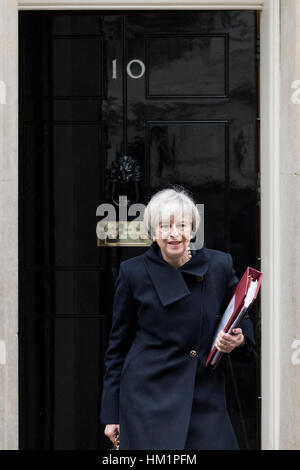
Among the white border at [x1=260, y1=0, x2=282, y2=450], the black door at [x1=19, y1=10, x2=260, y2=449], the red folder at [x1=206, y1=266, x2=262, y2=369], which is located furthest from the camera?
the black door at [x1=19, y1=10, x2=260, y2=449]

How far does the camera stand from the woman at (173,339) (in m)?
3.28

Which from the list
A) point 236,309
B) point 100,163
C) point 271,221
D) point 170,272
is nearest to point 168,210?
point 170,272

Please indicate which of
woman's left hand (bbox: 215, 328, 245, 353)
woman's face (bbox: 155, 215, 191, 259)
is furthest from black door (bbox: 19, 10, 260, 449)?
woman's left hand (bbox: 215, 328, 245, 353)

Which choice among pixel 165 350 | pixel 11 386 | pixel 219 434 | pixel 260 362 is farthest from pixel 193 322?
pixel 260 362

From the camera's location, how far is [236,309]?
10.0ft

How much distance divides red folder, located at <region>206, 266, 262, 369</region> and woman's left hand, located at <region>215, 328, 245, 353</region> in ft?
0.07

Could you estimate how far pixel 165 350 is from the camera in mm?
3324

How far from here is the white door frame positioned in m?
4.23

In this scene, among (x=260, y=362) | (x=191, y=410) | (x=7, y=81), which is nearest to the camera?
(x=191, y=410)

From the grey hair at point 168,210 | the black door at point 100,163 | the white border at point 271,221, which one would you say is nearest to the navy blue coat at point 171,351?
the grey hair at point 168,210

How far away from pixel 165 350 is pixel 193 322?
0.16 m

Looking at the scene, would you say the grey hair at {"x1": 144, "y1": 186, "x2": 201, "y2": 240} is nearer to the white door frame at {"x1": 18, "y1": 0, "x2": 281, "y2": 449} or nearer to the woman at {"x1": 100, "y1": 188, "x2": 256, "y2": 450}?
the woman at {"x1": 100, "y1": 188, "x2": 256, "y2": 450}

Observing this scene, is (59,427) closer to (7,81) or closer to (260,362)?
(260,362)

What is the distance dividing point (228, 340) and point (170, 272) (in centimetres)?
39
